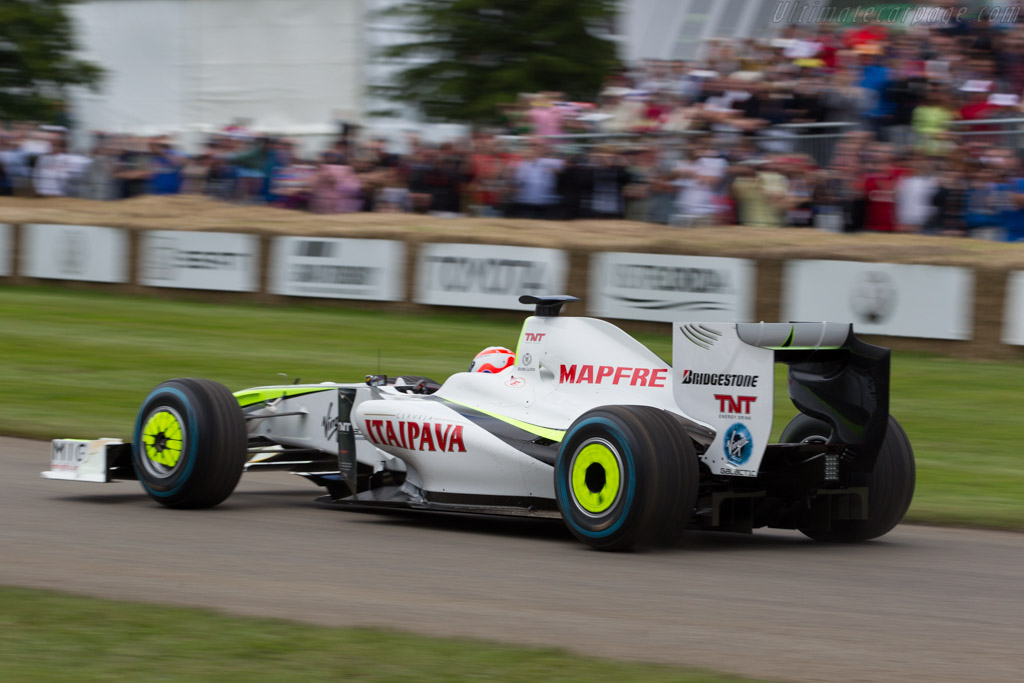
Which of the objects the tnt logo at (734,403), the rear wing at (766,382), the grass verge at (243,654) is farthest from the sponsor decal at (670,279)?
the grass verge at (243,654)

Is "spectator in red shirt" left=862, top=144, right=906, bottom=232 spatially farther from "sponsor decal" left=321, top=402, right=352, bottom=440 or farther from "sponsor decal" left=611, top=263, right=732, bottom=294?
"sponsor decal" left=321, top=402, right=352, bottom=440

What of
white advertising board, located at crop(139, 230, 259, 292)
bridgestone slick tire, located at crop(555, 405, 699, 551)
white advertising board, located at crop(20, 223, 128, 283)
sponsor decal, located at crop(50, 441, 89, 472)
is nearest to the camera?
bridgestone slick tire, located at crop(555, 405, 699, 551)

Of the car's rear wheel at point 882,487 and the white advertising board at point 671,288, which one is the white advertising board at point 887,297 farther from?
the car's rear wheel at point 882,487

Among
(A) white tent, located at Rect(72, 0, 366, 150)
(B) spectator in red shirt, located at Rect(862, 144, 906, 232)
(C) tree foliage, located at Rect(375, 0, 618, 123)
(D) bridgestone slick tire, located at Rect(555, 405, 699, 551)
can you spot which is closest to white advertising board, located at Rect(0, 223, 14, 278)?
(C) tree foliage, located at Rect(375, 0, 618, 123)

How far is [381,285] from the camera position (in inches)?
744

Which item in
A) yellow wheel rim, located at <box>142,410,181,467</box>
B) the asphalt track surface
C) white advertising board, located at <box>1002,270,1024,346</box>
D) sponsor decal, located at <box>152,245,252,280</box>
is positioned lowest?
the asphalt track surface

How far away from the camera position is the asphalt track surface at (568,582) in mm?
5254

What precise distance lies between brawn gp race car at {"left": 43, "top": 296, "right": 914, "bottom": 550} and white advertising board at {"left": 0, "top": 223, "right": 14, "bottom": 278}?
46.2 ft

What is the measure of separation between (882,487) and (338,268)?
12.5 metres

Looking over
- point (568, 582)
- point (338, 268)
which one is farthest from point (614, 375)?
point (338, 268)

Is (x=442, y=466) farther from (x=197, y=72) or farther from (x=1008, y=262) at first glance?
(x=197, y=72)

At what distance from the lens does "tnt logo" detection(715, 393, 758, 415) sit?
277 inches

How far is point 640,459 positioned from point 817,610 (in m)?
1.19

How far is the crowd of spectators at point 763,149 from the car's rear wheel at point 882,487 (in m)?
8.81
